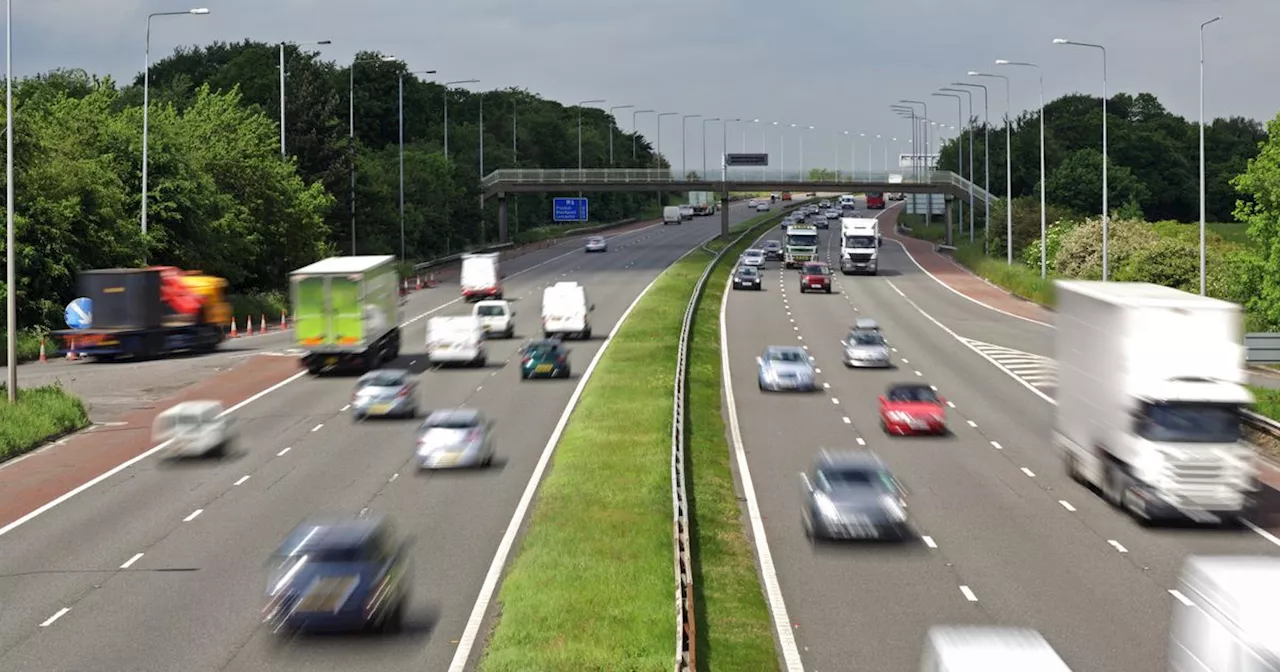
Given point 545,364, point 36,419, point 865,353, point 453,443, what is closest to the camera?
point 453,443

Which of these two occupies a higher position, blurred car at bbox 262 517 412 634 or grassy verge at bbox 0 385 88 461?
grassy verge at bbox 0 385 88 461

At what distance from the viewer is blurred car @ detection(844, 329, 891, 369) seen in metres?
59.2

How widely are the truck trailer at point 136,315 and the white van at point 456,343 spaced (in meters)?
11.0

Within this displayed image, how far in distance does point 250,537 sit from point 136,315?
105 feet

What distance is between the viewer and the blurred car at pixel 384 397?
46.3m

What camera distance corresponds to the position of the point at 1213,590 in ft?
54.3

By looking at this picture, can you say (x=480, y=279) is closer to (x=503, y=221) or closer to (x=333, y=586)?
(x=503, y=221)

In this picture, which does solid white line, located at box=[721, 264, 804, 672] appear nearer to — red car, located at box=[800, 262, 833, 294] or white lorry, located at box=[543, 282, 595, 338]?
white lorry, located at box=[543, 282, 595, 338]

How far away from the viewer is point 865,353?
194ft

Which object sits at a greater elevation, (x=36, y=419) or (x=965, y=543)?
(x=36, y=419)

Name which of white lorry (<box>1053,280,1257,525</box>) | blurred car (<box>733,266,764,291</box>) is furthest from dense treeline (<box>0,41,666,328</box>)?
white lorry (<box>1053,280,1257,525</box>)

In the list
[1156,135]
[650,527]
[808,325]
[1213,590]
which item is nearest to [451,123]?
[1156,135]

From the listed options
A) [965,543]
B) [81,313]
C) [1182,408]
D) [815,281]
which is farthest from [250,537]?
[815,281]

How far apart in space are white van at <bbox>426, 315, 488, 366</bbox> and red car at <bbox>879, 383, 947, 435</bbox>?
769 inches
